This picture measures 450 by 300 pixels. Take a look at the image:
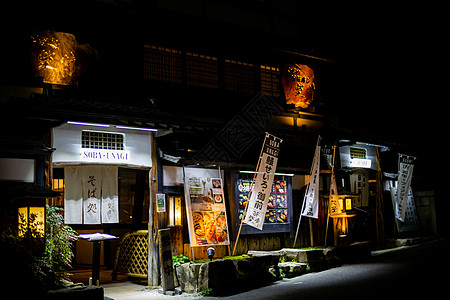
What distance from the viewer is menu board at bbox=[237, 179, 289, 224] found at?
16.3m

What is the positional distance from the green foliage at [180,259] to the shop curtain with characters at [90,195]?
7.76ft

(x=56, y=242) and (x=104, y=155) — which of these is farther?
(x=104, y=155)

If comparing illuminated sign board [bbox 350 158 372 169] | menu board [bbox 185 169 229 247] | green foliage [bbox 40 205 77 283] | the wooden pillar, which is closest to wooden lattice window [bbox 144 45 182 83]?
the wooden pillar

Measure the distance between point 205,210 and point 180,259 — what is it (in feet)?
6.51

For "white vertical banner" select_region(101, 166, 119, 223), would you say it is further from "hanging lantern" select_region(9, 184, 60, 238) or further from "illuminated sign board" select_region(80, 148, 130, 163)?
"hanging lantern" select_region(9, 184, 60, 238)

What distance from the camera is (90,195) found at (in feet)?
41.7

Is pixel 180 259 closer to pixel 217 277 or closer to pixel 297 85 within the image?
pixel 217 277

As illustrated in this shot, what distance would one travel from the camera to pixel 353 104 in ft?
74.3

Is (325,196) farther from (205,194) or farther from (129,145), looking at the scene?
(129,145)

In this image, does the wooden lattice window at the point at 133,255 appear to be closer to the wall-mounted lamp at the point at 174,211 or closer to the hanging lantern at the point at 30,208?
the wall-mounted lamp at the point at 174,211

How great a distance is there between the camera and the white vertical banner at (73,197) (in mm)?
12383

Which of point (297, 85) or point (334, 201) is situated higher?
point (297, 85)

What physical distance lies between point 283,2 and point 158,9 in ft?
22.6

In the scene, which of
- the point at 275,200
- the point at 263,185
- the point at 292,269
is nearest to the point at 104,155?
the point at 263,185
